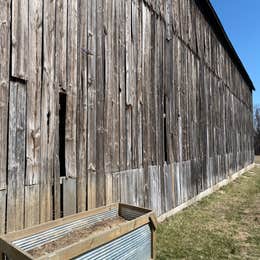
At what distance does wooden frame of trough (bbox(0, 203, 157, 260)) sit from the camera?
7.99 feet

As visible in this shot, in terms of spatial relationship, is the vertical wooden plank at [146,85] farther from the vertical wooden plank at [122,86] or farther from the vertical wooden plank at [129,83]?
A: the vertical wooden plank at [122,86]

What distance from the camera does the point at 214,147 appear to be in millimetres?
10773

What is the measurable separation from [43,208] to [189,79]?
5838mm

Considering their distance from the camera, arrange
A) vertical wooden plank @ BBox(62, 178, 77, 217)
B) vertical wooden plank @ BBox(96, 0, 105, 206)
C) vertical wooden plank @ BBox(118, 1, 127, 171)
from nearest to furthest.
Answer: vertical wooden plank @ BBox(62, 178, 77, 217) → vertical wooden plank @ BBox(96, 0, 105, 206) → vertical wooden plank @ BBox(118, 1, 127, 171)

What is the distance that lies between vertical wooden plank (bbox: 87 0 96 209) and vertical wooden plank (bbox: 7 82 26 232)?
1.08 meters

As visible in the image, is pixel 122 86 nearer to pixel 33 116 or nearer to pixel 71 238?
pixel 33 116

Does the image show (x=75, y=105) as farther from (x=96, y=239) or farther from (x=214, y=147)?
(x=214, y=147)

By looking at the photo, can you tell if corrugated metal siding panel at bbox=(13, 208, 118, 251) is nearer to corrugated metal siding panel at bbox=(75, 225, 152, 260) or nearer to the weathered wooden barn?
the weathered wooden barn

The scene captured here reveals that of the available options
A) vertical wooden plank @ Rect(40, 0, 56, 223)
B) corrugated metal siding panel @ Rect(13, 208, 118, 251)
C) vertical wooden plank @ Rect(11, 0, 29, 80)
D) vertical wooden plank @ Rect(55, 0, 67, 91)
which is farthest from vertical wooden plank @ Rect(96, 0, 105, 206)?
vertical wooden plank @ Rect(11, 0, 29, 80)

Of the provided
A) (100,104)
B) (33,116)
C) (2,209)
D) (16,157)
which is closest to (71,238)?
(2,209)

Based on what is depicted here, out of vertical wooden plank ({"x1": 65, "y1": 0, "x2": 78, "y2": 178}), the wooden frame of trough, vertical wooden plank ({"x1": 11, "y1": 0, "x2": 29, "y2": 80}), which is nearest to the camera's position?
the wooden frame of trough

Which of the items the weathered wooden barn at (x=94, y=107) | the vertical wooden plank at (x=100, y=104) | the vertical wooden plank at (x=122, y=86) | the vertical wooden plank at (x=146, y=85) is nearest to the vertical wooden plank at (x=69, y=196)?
the weathered wooden barn at (x=94, y=107)

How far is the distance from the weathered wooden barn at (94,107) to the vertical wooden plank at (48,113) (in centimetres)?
1

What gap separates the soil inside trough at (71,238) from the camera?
2800 millimetres
